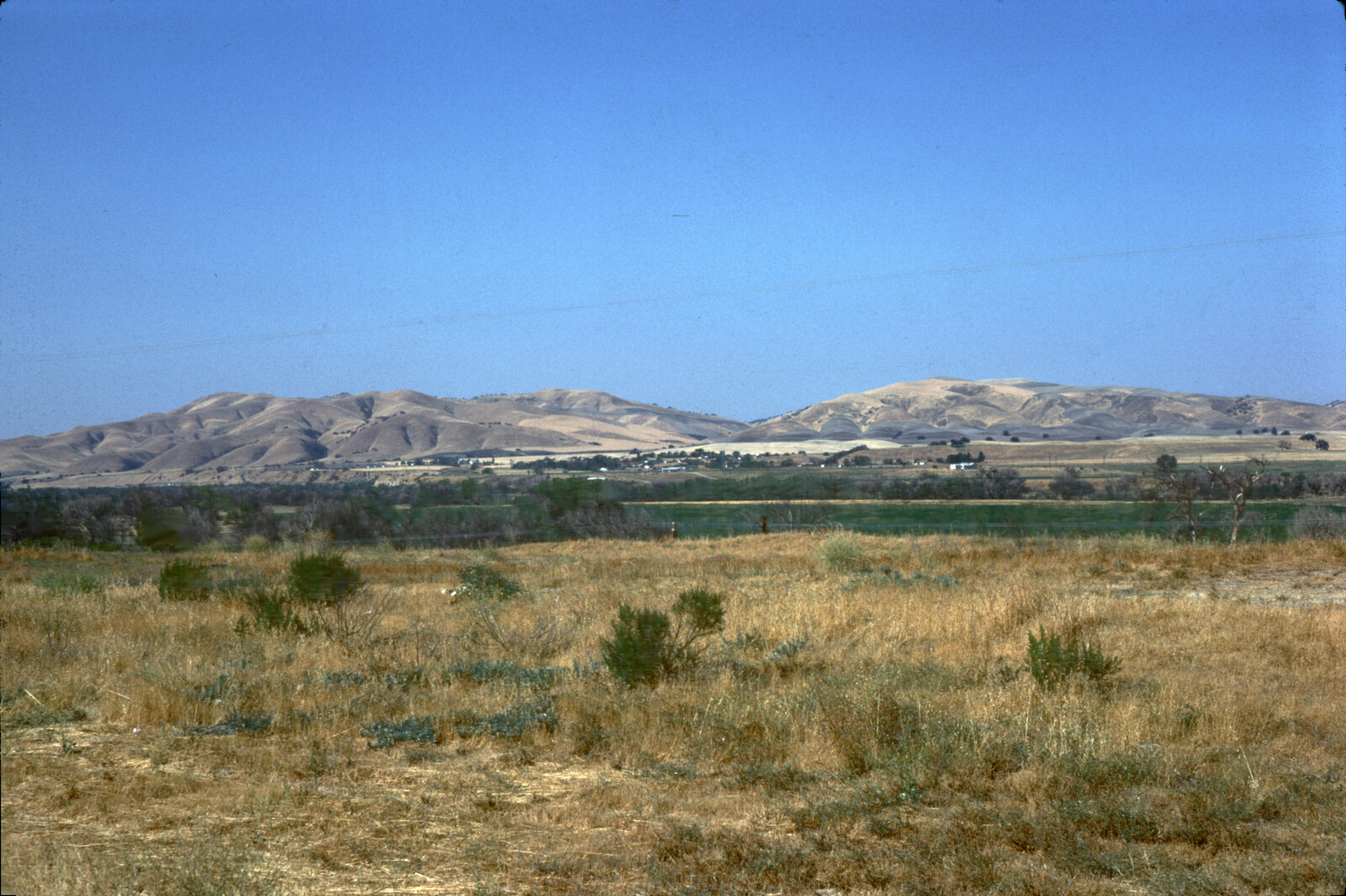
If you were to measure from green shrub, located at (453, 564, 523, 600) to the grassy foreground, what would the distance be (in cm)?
392

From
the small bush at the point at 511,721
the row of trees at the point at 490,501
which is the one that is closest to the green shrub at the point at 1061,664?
the small bush at the point at 511,721

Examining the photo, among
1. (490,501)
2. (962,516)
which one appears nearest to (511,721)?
(962,516)

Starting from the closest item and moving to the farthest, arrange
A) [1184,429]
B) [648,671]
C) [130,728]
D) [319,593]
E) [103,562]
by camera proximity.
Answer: [130,728]
[648,671]
[319,593]
[103,562]
[1184,429]

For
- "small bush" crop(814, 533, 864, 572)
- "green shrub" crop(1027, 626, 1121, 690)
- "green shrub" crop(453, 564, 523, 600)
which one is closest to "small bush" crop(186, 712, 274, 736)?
"green shrub" crop(1027, 626, 1121, 690)

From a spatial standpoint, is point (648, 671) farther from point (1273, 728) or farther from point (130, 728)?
point (1273, 728)

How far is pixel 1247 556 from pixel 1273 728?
18907 mm

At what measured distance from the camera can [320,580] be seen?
51.8 feet

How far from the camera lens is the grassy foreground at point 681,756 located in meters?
5.21

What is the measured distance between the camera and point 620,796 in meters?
6.52

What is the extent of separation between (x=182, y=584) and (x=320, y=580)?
3107 mm

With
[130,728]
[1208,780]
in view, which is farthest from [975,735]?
[130,728]

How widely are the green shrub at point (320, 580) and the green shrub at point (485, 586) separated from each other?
2500mm

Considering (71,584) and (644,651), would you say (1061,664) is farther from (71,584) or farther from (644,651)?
(71,584)

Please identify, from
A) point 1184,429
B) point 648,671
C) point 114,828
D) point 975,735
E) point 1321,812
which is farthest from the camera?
point 1184,429
